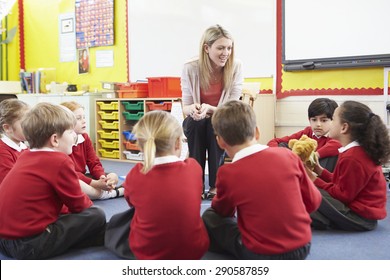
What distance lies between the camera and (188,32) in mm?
4102

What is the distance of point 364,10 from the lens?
3.14m

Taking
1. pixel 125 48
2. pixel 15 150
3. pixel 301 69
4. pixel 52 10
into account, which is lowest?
pixel 15 150

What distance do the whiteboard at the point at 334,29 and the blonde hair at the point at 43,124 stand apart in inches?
92.7

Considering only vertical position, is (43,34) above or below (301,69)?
above

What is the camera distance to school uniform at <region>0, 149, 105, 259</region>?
141 centimetres

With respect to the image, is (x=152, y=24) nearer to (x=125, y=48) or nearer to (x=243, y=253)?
(x=125, y=48)

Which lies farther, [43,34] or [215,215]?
[43,34]

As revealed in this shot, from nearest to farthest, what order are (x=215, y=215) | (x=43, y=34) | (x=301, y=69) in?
(x=215, y=215), (x=301, y=69), (x=43, y=34)

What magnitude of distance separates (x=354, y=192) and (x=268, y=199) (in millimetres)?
659

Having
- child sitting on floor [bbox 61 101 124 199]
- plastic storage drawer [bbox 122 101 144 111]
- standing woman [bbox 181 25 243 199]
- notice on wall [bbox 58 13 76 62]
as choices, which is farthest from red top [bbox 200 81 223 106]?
notice on wall [bbox 58 13 76 62]

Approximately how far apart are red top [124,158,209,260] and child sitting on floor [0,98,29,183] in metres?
0.77

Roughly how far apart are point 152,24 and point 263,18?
1275 millimetres

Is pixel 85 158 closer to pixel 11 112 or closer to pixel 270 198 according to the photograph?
pixel 11 112
